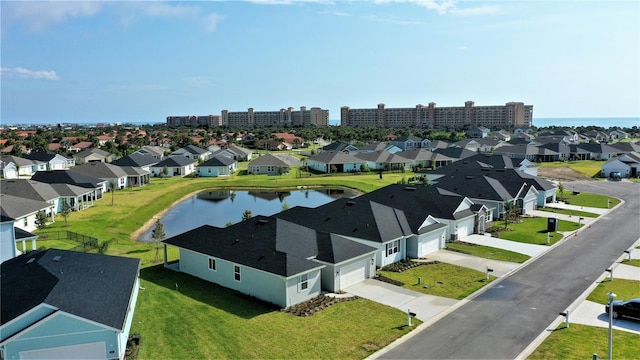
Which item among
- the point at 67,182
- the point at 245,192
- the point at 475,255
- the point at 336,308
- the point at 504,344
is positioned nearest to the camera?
the point at 504,344

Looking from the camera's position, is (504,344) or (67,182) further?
(67,182)

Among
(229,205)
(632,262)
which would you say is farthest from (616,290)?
(229,205)

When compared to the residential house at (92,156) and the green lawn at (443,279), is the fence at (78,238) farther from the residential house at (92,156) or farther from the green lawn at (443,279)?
the residential house at (92,156)

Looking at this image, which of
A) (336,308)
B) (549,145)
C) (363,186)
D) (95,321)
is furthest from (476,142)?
(95,321)

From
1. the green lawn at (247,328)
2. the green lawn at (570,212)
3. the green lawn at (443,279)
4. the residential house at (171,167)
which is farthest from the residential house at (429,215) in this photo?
the residential house at (171,167)

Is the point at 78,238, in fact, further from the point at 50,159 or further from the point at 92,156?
the point at 92,156

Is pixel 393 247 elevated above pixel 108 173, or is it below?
below

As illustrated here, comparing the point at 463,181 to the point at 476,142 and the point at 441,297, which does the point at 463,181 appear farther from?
the point at 476,142
